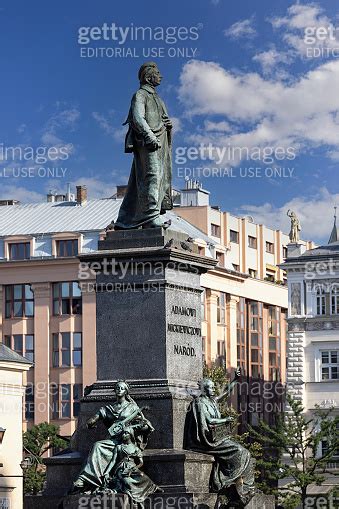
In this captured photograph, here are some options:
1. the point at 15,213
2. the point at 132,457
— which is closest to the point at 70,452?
the point at 132,457

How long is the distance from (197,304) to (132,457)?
3.20m

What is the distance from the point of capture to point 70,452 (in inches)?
1000

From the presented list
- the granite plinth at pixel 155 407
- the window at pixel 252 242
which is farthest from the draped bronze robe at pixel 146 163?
the window at pixel 252 242

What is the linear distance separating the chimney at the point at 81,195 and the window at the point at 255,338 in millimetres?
13145

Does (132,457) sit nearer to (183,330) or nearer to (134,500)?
(134,500)

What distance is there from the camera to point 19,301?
91.4 meters

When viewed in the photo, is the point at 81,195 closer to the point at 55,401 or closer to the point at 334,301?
the point at 55,401

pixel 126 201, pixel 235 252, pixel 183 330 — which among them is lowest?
pixel 183 330

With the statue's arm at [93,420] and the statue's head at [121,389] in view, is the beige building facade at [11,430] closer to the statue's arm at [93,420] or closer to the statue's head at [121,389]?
the statue's arm at [93,420]

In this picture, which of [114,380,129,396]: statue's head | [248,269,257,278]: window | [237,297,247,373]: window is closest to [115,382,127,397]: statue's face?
[114,380,129,396]: statue's head

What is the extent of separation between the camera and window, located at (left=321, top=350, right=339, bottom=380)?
7962 centimetres

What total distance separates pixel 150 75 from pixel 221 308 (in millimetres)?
70743

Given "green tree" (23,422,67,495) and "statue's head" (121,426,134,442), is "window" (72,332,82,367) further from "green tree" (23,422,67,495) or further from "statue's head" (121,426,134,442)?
"statue's head" (121,426,134,442)

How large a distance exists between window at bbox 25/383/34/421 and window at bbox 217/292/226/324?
13039 mm
